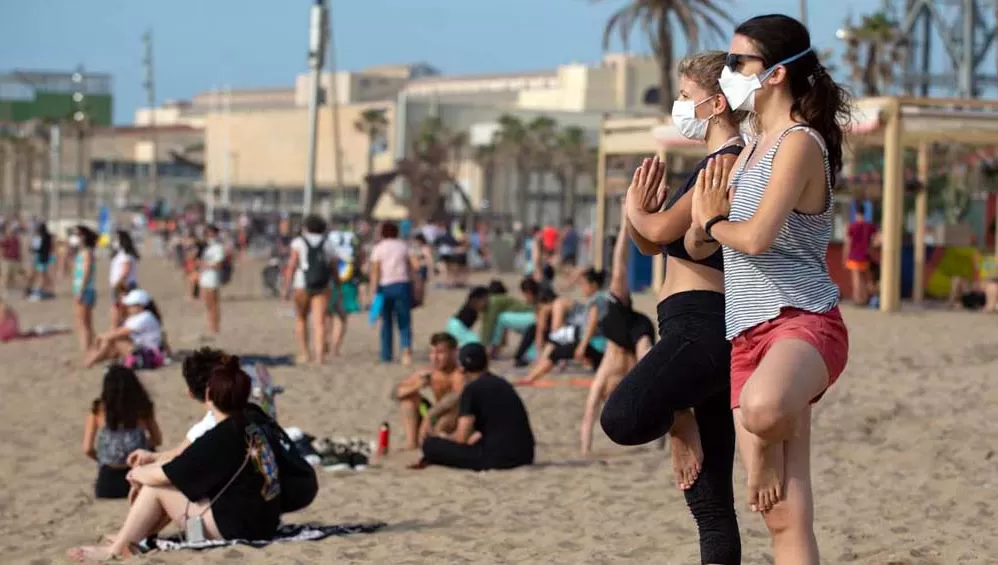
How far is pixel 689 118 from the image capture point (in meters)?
4.12

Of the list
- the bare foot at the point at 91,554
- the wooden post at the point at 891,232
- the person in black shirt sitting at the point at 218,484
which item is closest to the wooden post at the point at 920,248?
the wooden post at the point at 891,232

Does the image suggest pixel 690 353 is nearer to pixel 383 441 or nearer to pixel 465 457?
pixel 465 457

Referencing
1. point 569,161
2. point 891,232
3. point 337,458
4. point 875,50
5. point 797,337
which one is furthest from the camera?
point 569,161

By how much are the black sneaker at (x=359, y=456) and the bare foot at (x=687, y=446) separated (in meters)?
5.55

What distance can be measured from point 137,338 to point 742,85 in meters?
11.7

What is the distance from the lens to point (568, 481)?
8664mm

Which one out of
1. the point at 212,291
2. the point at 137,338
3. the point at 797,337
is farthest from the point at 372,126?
the point at 797,337

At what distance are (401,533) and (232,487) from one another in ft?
3.00

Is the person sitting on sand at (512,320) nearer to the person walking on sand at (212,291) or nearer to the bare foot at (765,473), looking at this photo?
the person walking on sand at (212,291)

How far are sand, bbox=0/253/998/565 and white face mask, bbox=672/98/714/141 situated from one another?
89.9 inches

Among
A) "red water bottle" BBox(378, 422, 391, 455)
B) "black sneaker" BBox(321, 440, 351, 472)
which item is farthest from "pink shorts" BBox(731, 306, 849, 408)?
"red water bottle" BBox(378, 422, 391, 455)

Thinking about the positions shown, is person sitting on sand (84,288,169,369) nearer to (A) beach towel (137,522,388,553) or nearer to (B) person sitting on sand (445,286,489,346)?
(B) person sitting on sand (445,286,489,346)

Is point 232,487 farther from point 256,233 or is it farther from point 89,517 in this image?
point 256,233

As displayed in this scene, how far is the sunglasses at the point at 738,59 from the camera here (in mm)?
3703
